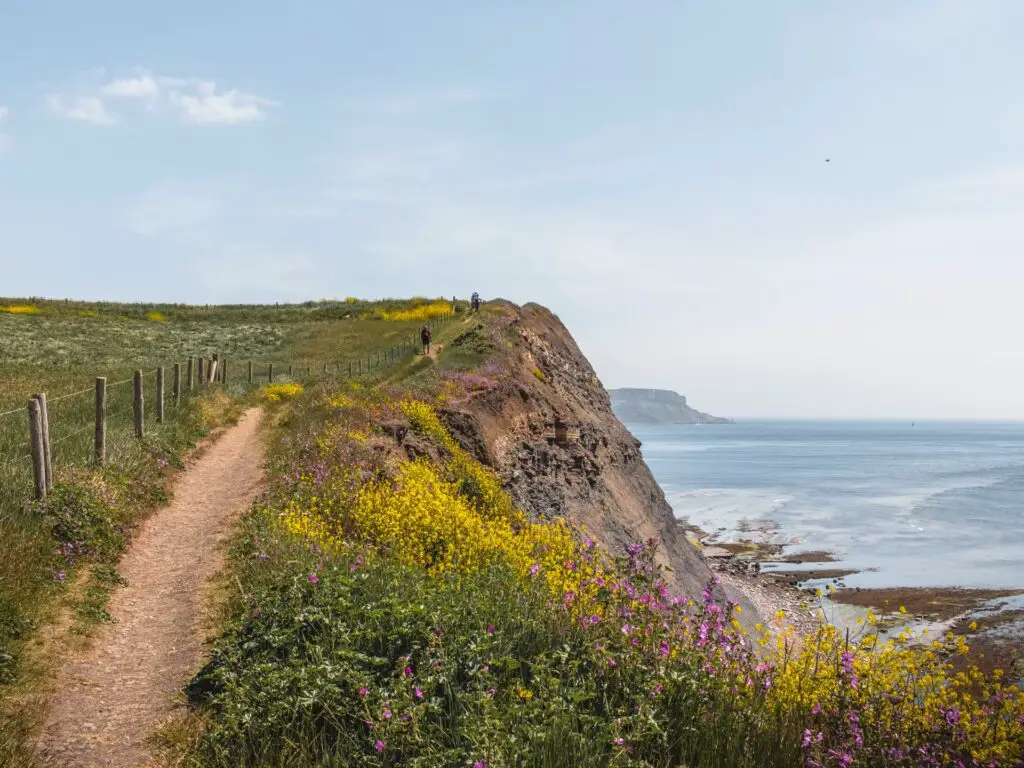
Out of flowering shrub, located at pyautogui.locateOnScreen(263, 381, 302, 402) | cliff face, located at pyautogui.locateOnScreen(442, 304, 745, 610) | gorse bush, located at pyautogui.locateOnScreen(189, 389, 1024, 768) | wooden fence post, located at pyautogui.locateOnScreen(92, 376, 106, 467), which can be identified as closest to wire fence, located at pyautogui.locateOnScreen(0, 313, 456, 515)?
wooden fence post, located at pyautogui.locateOnScreen(92, 376, 106, 467)

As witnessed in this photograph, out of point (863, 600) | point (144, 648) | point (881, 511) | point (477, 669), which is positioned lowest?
point (881, 511)

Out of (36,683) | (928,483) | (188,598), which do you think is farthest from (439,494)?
(928,483)

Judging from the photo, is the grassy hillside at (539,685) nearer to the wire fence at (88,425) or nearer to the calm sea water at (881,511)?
the wire fence at (88,425)

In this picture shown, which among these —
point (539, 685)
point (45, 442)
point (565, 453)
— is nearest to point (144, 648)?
point (45, 442)

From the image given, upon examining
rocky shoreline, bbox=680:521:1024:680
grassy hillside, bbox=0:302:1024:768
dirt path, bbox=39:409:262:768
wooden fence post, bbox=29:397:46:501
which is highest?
wooden fence post, bbox=29:397:46:501

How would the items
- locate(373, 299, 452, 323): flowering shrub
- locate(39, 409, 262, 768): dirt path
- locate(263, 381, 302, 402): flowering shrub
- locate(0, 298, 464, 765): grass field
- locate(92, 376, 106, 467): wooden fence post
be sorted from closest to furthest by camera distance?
1. locate(39, 409, 262, 768): dirt path
2. locate(0, 298, 464, 765): grass field
3. locate(92, 376, 106, 467): wooden fence post
4. locate(263, 381, 302, 402): flowering shrub
5. locate(373, 299, 452, 323): flowering shrub

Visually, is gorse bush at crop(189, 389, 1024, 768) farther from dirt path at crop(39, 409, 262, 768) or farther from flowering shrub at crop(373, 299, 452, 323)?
flowering shrub at crop(373, 299, 452, 323)

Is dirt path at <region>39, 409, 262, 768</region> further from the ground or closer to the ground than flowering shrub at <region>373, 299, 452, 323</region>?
closer to the ground

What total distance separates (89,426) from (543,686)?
15.1 m

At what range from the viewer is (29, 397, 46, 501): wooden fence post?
36.7ft

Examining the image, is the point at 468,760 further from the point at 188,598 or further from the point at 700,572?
the point at 700,572

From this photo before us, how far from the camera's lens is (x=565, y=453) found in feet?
91.2

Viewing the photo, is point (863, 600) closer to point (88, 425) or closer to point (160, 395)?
point (160, 395)

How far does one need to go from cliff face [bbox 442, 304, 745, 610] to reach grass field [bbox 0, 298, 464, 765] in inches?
341
